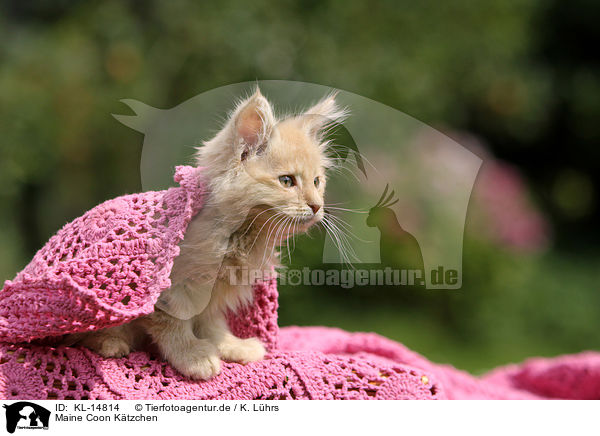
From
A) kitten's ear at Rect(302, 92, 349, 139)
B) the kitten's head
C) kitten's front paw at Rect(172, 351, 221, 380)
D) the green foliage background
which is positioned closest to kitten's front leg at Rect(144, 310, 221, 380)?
kitten's front paw at Rect(172, 351, 221, 380)

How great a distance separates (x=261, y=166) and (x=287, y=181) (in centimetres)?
5

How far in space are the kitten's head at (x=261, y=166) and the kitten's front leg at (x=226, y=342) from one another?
0.24 meters

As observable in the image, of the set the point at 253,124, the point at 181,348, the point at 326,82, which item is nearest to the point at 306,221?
the point at 253,124

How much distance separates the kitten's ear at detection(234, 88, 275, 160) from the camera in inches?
35.5

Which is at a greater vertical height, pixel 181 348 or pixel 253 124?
pixel 253 124

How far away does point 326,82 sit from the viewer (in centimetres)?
147

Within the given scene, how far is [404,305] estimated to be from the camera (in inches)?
83.5

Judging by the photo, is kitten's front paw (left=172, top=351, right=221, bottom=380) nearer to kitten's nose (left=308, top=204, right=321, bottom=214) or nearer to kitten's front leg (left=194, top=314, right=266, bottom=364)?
kitten's front leg (left=194, top=314, right=266, bottom=364)

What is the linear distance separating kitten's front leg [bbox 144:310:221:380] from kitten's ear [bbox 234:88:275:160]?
0.96 ft

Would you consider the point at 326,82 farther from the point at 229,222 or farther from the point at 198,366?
the point at 198,366

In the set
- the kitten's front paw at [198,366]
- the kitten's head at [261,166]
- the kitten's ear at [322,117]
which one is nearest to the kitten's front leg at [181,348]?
the kitten's front paw at [198,366]

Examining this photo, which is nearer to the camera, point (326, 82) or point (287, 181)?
point (287, 181)
